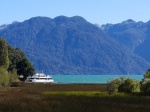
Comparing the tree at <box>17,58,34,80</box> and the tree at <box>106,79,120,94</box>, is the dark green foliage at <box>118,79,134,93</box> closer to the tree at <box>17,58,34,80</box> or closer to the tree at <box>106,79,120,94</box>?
the tree at <box>106,79,120,94</box>

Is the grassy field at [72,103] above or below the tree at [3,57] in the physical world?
below

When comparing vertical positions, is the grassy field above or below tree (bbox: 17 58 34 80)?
below

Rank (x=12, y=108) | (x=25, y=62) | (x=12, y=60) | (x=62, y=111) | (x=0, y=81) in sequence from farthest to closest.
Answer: (x=12, y=60), (x=25, y=62), (x=0, y=81), (x=12, y=108), (x=62, y=111)

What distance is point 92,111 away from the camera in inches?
1437

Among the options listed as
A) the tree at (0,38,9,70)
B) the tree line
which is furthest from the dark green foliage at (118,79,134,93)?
the tree at (0,38,9,70)

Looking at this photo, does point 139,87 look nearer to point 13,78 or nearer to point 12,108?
point 12,108

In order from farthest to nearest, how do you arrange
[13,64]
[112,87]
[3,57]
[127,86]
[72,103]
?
1. [13,64]
2. [3,57]
3. [127,86]
4. [112,87]
5. [72,103]

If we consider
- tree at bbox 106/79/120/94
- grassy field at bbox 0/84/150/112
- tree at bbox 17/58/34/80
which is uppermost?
tree at bbox 17/58/34/80

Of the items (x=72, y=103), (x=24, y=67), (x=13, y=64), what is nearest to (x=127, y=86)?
(x=72, y=103)

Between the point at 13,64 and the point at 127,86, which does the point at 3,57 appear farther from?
the point at 127,86

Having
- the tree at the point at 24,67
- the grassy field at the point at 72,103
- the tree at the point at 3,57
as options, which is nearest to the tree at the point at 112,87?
the grassy field at the point at 72,103

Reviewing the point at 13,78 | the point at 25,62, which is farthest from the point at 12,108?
the point at 25,62

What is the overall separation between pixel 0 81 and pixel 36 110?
81.6 metres

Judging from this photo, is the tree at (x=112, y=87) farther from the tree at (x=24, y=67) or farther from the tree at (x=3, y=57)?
the tree at (x=24, y=67)
